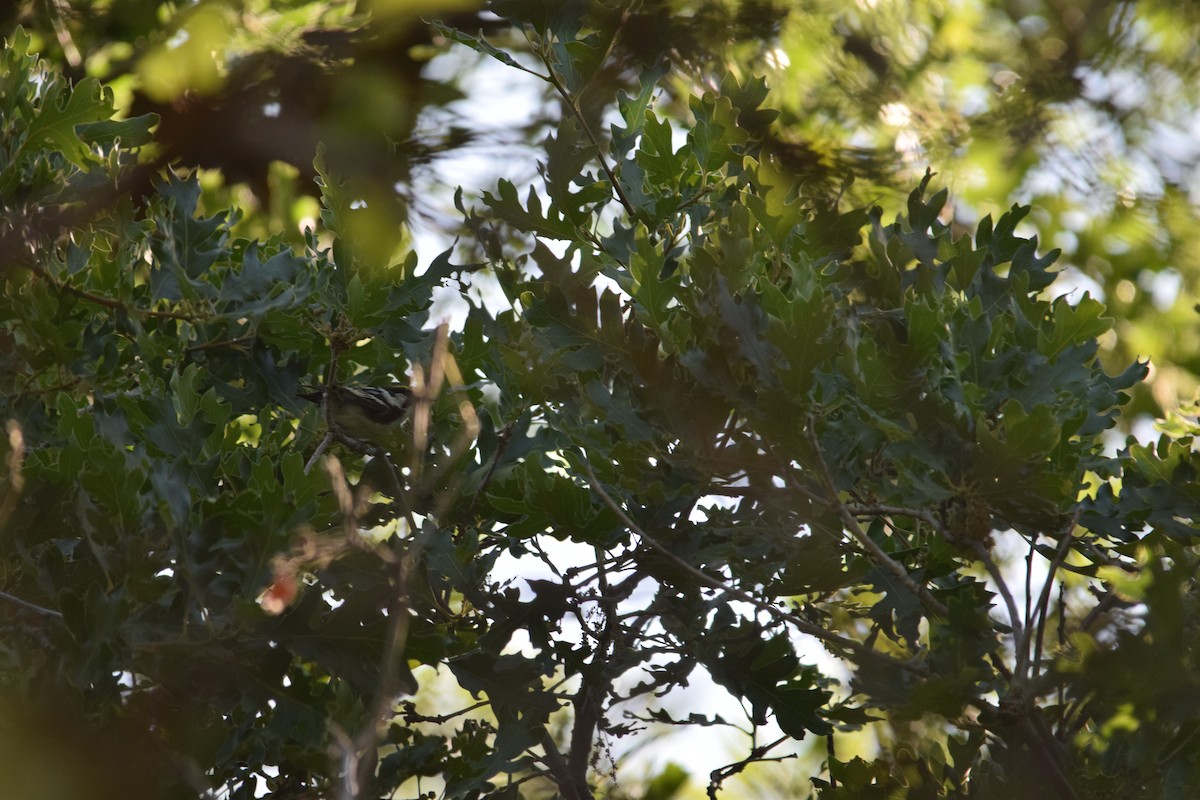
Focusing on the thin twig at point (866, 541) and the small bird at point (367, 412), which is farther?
the small bird at point (367, 412)

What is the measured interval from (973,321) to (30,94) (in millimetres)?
1234

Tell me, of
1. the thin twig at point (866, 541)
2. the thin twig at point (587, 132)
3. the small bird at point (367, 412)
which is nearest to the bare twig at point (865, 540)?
the thin twig at point (866, 541)

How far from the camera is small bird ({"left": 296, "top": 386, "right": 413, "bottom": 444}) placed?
1383mm

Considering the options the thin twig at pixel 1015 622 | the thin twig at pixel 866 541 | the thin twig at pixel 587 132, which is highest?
the thin twig at pixel 587 132

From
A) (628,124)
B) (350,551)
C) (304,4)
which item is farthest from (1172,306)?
(350,551)

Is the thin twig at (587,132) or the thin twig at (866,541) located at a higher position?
the thin twig at (587,132)

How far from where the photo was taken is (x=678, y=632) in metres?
1.32

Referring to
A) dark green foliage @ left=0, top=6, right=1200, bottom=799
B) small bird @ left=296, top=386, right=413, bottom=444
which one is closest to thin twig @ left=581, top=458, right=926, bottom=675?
dark green foliage @ left=0, top=6, right=1200, bottom=799

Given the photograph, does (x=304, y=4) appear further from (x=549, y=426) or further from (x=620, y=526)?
(x=620, y=526)

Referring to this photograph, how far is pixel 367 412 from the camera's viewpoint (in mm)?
1387

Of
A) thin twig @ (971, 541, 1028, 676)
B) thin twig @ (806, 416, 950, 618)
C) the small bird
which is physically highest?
the small bird

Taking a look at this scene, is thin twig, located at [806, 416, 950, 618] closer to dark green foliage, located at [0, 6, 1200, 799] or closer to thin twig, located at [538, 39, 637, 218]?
dark green foliage, located at [0, 6, 1200, 799]

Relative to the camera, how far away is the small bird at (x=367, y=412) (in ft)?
4.54

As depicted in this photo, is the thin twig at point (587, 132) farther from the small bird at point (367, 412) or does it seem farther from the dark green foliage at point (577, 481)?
the small bird at point (367, 412)
